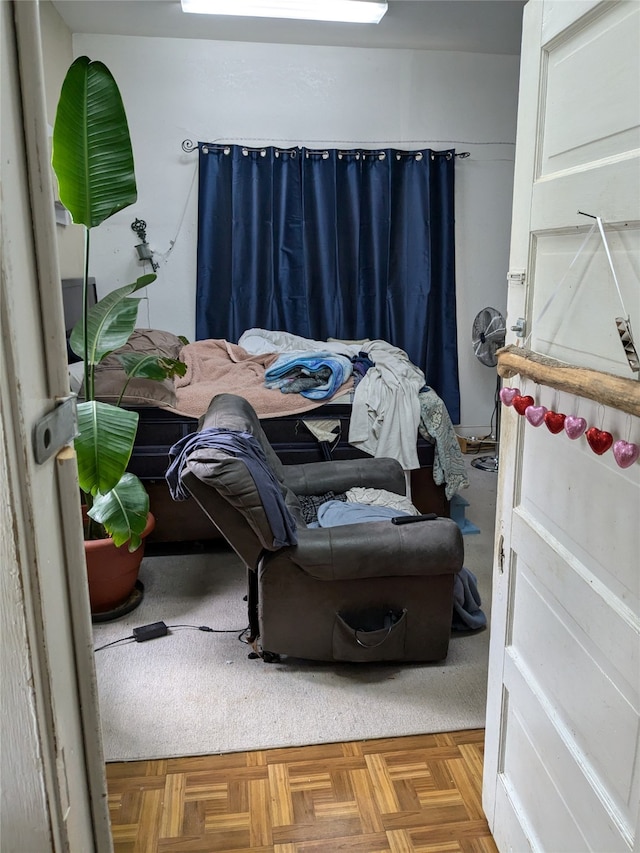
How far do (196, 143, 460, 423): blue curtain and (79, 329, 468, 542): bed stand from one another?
1.27m

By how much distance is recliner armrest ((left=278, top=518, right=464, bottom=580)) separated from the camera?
2311mm

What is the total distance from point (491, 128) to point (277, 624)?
426cm

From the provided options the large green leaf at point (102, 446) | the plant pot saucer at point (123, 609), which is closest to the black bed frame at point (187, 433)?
the plant pot saucer at point (123, 609)

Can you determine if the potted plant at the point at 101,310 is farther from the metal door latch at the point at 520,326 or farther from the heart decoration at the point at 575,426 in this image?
the heart decoration at the point at 575,426

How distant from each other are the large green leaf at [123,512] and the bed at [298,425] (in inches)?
28.8

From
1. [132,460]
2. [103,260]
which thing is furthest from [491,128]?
[132,460]

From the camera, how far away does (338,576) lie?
2.32 meters

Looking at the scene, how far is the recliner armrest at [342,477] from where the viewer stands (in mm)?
3035

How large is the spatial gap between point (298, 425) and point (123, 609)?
127cm

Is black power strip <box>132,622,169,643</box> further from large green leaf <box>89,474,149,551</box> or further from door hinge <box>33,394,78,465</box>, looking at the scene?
door hinge <box>33,394,78,465</box>

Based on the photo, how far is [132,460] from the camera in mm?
3395

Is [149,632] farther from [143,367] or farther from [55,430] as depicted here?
[55,430]

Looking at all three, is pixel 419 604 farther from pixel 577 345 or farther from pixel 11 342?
pixel 11 342

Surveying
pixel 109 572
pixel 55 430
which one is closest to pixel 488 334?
pixel 109 572
